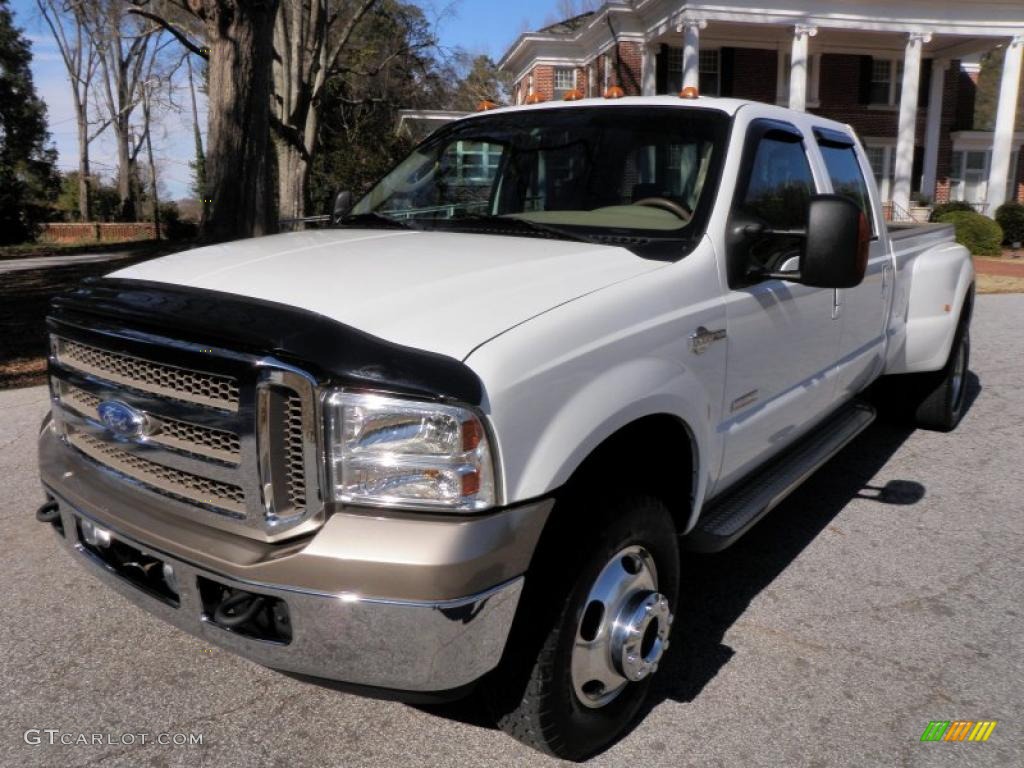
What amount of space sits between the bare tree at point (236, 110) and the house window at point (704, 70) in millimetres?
18151

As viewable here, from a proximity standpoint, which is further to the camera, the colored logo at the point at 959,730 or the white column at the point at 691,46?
the white column at the point at 691,46

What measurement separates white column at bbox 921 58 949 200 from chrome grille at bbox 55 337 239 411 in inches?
1129

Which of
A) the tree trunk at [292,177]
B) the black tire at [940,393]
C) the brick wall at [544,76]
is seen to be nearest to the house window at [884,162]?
the brick wall at [544,76]

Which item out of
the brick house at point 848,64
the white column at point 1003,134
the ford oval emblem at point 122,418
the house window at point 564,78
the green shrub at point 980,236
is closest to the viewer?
the ford oval emblem at point 122,418

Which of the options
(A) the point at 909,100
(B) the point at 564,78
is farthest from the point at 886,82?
(B) the point at 564,78

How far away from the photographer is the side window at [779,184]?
330 cm

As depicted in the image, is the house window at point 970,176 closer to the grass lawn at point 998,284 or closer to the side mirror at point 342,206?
the grass lawn at point 998,284

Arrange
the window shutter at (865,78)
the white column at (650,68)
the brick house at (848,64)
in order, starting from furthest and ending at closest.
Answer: the window shutter at (865,78)
the white column at (650,68)
the brick house at (848,64)

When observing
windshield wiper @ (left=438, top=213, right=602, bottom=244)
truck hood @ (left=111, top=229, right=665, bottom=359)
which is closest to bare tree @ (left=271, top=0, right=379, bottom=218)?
windshield wiper @ (left=438, top=213, right=602, bottom=244)

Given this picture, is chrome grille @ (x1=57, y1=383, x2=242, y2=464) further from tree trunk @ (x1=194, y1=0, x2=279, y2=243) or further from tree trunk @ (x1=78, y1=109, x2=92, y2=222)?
tree trunk @ (x1=78, y1=109, x2=92, y2=222)

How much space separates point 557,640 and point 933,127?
2944 cm

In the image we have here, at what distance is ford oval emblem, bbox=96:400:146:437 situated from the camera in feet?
7.70

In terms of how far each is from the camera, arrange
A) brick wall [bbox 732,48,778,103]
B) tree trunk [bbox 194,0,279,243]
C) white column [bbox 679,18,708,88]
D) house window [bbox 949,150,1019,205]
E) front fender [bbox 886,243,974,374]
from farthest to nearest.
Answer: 1. house window [bbox 949,150,1019,205]
2. brick wall [bbox 732,48,778,103]
3. white column [bbox 679,18,708,88]
4. tree trunk [bbox 194,0,279,243]
5. front fender [bbox 886,243,974,374]

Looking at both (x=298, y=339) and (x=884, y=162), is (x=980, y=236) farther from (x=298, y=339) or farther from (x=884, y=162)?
(x=298, y=339)
